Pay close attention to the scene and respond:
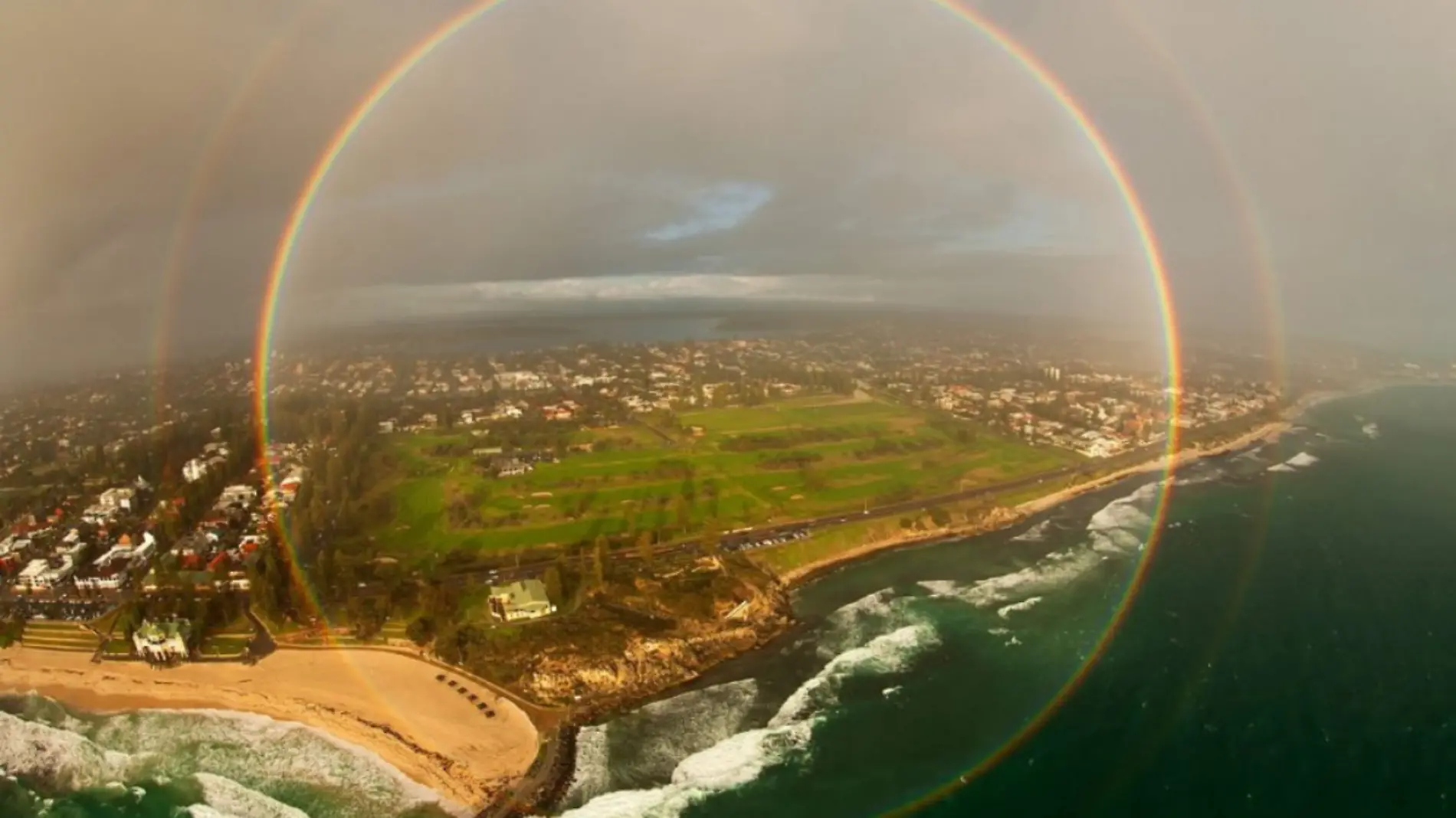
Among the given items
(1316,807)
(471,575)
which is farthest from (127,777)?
(1316,807)

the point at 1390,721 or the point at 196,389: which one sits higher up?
the point at 196,389

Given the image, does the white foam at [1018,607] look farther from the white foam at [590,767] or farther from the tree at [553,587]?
the tree at [553,587]

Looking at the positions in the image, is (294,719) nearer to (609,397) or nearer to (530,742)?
(530,742)

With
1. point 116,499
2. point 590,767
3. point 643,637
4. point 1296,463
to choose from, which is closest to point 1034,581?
point 643,637

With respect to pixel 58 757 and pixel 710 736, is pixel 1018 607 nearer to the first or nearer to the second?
pixel 710 736

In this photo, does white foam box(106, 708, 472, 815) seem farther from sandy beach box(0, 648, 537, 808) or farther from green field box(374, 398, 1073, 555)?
green field box(374, 398, 1073, 555)

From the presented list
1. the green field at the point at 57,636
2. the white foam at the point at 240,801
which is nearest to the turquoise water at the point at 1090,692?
the white foam at the point at 240,801
